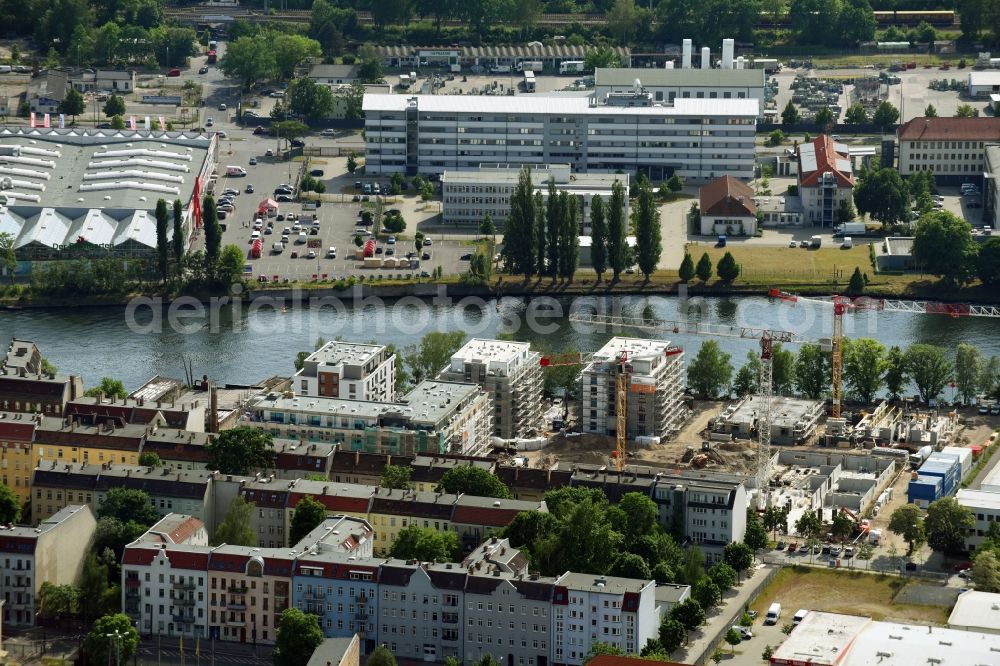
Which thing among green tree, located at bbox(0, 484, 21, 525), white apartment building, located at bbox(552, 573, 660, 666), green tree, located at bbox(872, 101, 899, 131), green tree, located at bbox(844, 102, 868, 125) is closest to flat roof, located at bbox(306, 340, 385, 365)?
green tree, located at bbox(0, 484, 21, 525)

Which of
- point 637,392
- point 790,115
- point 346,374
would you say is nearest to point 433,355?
point 346,374

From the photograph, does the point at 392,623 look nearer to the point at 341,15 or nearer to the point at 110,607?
the point at 110,607

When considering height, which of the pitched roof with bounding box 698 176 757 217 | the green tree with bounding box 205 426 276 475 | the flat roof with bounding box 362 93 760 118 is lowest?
the green tree with bounding box 205 426 276 475

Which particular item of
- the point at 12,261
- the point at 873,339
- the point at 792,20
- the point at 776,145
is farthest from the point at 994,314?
the point at 792,20

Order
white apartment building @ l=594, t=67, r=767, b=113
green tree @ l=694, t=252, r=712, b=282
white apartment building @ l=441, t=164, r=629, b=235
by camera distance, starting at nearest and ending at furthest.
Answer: green tree @ l=694, t=252, r=712, b=282 < white apartment building @ l=441, t=164, r=629, b=235 < white apartment building @ l=594, t=67, r=767, b=113

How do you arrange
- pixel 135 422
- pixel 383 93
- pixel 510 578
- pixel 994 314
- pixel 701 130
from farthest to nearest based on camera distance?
pixel 383 93, pixel 701 130, pixel 994 314, pixel 135 422, pixel 510 578

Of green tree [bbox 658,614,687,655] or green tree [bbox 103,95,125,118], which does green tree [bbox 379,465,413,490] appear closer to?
green tree [bbox 658,614,687,655]

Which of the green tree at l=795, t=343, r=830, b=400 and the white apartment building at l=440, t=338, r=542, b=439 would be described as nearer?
the white apartment building at l=440, t=338, r=542, b=439

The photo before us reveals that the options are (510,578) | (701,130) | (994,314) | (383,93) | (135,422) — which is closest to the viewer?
(510,578)
